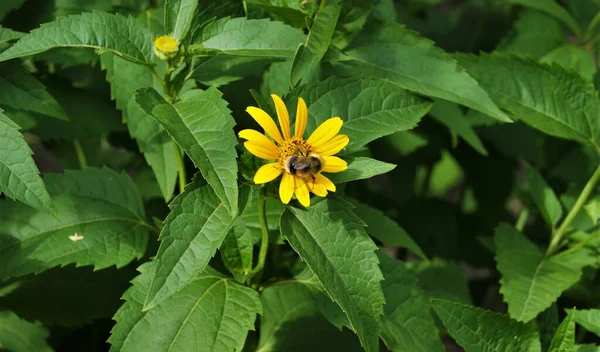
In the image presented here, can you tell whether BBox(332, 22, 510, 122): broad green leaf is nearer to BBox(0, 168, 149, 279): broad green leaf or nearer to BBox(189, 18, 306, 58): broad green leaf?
BBox(189, 18, 306, 58): broad green leaf

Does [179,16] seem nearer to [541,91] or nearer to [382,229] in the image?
[382,229]

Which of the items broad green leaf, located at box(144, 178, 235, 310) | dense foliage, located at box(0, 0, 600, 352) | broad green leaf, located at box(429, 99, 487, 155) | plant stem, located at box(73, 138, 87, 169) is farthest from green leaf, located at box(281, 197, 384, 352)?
plant stem, located at box(73, 138, 87, 169)

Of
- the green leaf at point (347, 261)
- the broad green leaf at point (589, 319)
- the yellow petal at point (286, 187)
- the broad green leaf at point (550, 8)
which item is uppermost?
the broad green leaf at point (550, 8)

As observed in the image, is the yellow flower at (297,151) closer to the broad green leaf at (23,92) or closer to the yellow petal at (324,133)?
the yellow petal at (324,133)

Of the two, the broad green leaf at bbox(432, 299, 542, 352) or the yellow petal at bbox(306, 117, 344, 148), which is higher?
the yellow petal at bbox(306, 117, 344, 148)

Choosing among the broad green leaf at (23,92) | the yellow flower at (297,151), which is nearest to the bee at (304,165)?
the yellow flower at (297,151)

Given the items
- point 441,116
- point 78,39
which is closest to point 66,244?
point 78,39

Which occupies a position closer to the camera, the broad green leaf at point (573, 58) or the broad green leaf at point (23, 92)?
the broad green leaf at point (23, 92)
